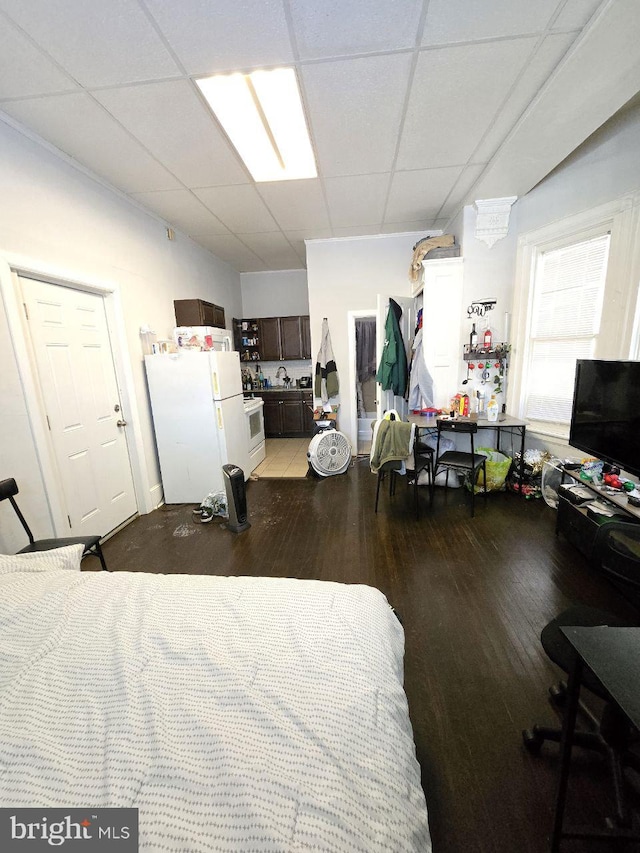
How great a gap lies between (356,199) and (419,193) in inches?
23.3

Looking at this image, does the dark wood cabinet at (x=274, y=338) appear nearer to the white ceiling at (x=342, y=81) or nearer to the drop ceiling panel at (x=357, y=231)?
the drop ceiling panel at (x=357, y=231)

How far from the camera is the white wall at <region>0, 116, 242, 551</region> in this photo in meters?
2.00

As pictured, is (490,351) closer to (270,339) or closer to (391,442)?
(391,442)

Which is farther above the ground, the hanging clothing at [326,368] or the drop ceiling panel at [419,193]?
the drop ceiling panel at [419,193]

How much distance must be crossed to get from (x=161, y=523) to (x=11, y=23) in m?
3.13

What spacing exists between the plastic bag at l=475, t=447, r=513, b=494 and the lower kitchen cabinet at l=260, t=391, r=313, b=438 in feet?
10.4

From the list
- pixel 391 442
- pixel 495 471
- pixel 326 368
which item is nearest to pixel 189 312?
pixel 326 368

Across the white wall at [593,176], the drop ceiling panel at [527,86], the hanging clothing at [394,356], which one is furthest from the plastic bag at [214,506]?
the white wall at [593,176]

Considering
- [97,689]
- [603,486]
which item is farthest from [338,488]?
[97,689]

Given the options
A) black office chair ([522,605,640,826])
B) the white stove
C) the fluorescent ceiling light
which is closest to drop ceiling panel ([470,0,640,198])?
the fluorescent ceiling light

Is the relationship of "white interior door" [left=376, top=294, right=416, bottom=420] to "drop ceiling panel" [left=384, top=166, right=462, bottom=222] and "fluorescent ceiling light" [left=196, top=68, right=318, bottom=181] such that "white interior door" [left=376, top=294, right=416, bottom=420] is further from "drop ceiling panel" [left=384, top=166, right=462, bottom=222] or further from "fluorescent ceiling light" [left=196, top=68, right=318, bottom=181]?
"fluorescent ceiling light" [left=196, top=68, right=318, bottom=181]

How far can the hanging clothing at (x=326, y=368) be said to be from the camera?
450 centimetres

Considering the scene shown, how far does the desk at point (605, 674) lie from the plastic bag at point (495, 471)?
99.0 inches

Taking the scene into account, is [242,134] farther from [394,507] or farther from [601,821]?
[601,821]
